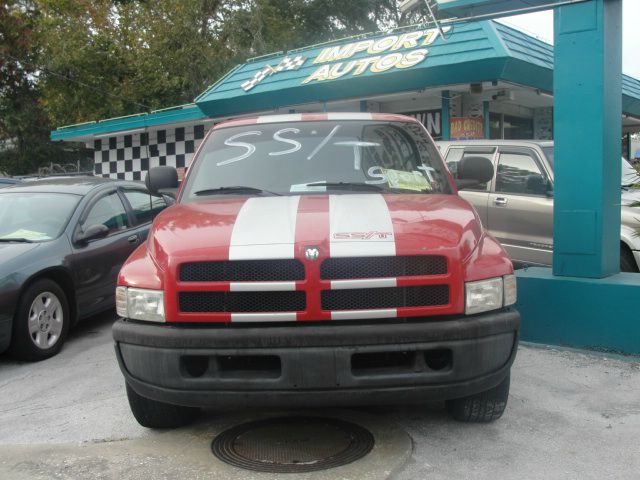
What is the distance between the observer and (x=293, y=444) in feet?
10.8

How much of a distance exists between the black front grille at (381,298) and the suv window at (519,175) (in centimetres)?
466

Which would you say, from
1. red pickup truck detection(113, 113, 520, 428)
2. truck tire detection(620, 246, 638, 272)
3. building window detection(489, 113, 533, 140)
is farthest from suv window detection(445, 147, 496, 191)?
building window detection(489, 113, 533, 140)

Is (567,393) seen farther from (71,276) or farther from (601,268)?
(71,276)

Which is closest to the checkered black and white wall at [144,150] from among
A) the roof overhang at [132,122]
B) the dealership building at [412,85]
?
the dealership building at [412,85]

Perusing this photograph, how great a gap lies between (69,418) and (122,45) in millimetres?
19936

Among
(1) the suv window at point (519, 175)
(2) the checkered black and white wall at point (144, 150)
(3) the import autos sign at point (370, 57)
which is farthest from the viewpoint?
(2) the checkered black and white wall at point (144, 150)

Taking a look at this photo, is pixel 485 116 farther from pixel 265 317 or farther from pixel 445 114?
pixel 265 317

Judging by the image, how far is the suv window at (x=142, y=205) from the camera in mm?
6715

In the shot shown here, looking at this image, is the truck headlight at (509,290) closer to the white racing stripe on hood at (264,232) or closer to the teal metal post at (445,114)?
the white racing stripe on hood at (264,232)

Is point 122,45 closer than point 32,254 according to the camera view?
No

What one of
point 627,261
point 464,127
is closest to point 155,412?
point 627,261

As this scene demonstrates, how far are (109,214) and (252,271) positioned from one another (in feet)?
12.6

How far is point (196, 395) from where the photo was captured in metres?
2.90

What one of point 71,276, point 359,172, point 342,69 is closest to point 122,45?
point 342,69
